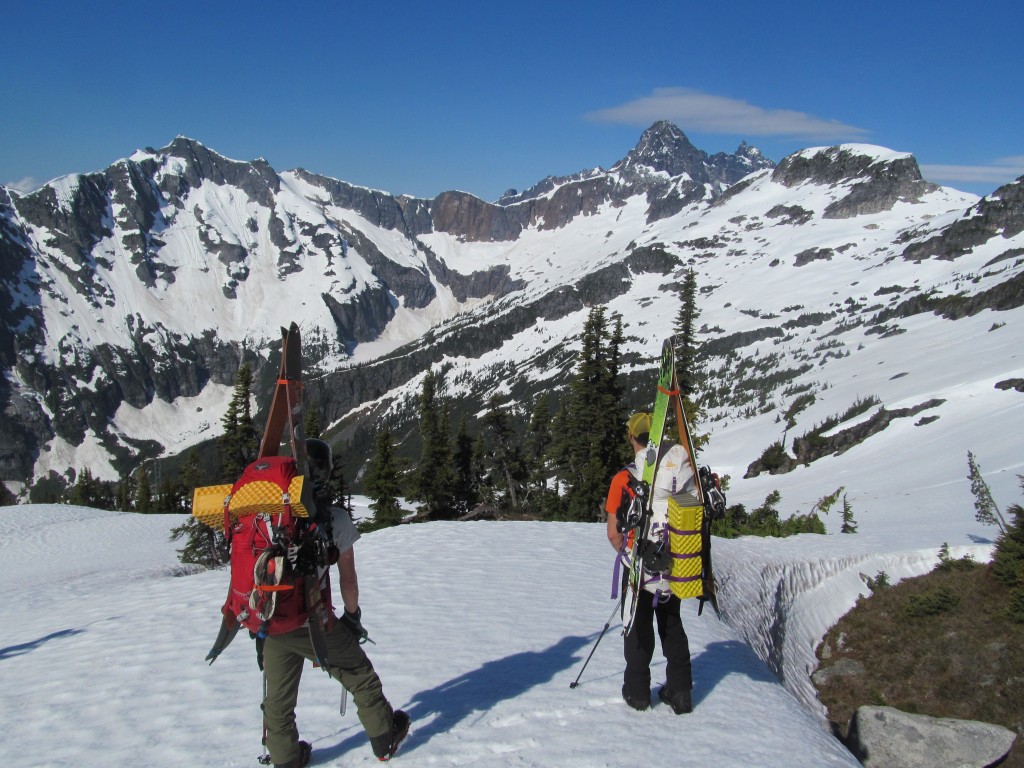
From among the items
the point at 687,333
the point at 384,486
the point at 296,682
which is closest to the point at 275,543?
the point at 296,682

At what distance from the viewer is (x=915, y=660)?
12859 millimetres

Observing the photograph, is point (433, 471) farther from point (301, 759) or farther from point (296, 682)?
point (296, 682)

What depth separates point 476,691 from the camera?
7.77 metres

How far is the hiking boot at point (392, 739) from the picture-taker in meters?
6.06

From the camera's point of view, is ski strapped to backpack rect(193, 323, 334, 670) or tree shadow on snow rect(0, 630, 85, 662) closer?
ski strapped to backpack rect(193, 323, 334, 670)

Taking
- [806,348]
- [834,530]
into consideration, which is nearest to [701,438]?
[834,530]

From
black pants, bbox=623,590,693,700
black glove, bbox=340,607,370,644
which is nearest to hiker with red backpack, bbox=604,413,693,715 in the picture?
black pants, bbox=623,590,693,700

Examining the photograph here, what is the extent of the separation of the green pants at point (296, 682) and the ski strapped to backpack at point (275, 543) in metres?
0.14

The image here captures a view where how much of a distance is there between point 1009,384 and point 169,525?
51.4 meters

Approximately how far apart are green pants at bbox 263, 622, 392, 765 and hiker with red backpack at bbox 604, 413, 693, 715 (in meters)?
2.59

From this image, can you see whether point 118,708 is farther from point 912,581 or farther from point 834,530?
point 834,530

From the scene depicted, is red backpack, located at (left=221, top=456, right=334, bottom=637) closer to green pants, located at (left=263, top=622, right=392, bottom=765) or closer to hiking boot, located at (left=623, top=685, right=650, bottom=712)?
green pants, located at (left=263, top=622, right=392, bottom=765)

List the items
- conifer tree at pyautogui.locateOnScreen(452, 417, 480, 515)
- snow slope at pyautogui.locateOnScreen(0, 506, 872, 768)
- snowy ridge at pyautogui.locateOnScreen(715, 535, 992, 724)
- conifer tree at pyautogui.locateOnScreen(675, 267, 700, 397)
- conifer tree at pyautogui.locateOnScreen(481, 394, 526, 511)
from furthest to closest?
conifer tree at pyautogui.locateOnScreen(481, 394, 526, 511), conifer tree at pyautogui.locateOnScreen(452, 417, 480, 515), conifer tree at pyautogui.locateOnScreen(675, 267, 700, 397), snowy ridge at pyautogui.locateOnScreen(715, 535, 992, 724), snow slope at pyautogui.locateOnScreen(0, 506, 872, 768)

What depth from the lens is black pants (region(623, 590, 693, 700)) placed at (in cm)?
689
